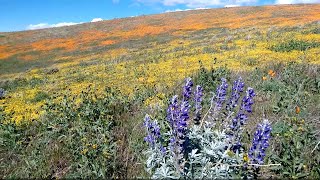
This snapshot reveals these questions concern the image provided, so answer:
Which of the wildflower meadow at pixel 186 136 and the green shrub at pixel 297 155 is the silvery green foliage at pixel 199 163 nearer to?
the wildflower meadow at pixel 186 136

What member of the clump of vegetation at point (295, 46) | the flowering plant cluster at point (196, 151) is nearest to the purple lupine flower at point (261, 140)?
the flowering plant cluster at point (196, 151)

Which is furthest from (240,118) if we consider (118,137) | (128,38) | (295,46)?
(128,38)

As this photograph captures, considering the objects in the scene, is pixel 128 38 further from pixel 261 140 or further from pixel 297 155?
pixel 261 140

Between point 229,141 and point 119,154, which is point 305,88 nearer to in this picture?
point 229,141

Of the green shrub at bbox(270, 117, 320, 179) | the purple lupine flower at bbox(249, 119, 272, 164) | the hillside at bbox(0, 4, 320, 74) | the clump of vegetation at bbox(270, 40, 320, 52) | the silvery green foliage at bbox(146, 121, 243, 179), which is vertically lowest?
the green shrub at bbox(270, 117, 320, 179)

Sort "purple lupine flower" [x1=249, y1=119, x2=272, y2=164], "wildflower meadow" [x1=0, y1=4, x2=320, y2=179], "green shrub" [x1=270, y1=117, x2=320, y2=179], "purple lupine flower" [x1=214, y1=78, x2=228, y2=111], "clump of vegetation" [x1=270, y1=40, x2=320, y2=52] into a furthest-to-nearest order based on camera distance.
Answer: "clump of vegetation" [x1=270, y1=40, x2=320, y2=52]
"purple lupine flower" [x1=214, y1=78, x2=228, y2=111]
"green shrub" [x1=270, y1=117, x2=320, y2=179]
"wildflower meadow" [x1=0, y1=4, x2=320, y2=179]
"purple lupine flower" [x1=249, y1=119, x2=272, y2=164]

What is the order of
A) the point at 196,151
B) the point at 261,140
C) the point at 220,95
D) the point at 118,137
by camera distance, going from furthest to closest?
1. the point at 118,137
2. the point at 220,95
3. the point at 196,151
4. the point at 261,140

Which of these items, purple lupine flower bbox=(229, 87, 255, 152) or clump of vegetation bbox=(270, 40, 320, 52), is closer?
purple lupine flower bbox=(229, 87, 255, 152)

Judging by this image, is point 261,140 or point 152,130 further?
point 152,130

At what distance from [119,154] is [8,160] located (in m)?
1.83

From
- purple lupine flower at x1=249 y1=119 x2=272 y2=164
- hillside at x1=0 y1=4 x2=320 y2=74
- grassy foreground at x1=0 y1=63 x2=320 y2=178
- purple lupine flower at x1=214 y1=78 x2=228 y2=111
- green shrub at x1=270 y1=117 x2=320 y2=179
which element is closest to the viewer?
purple lupine flower at x1=249 y1=119 x2=272 y2=164

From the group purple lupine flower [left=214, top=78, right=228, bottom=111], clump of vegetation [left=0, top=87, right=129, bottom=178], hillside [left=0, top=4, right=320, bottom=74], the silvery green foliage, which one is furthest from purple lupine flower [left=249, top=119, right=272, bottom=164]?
hillside [left=0, top=4, right=320, bottom=74]

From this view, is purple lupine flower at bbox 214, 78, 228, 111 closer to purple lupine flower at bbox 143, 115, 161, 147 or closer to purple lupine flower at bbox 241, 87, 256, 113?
purple lupine flower at bbox 241, 87, 256, 113

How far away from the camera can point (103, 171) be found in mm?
4117
